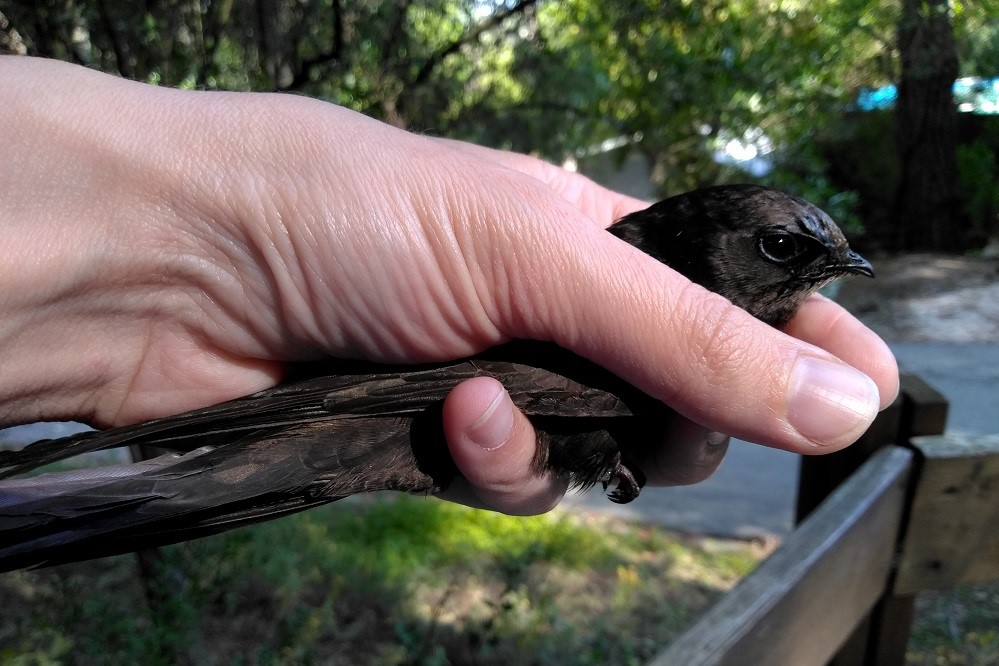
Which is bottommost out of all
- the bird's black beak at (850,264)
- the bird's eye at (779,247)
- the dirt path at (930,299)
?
the dirt path at (930,299)

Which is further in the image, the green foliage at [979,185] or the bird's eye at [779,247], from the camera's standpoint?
the green foliage at [979,185]

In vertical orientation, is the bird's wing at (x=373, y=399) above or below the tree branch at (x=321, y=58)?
below

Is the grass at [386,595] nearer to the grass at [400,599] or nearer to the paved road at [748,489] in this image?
the grass at [400,599]

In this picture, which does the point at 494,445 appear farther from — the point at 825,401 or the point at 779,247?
the point at 779,247

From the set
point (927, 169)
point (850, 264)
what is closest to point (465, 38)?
point (850, 264)

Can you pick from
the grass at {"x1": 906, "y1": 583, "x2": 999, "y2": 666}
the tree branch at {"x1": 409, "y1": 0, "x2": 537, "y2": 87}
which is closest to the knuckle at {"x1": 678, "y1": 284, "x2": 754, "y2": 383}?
the grass at {"x1": 906, "y1": 583, "x2": 999, "y2": 666}

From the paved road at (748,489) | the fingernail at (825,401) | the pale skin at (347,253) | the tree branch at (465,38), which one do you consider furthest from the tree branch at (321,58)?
the paved road at (748,489)

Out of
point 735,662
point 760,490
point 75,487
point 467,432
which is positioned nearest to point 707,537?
point 760,490
